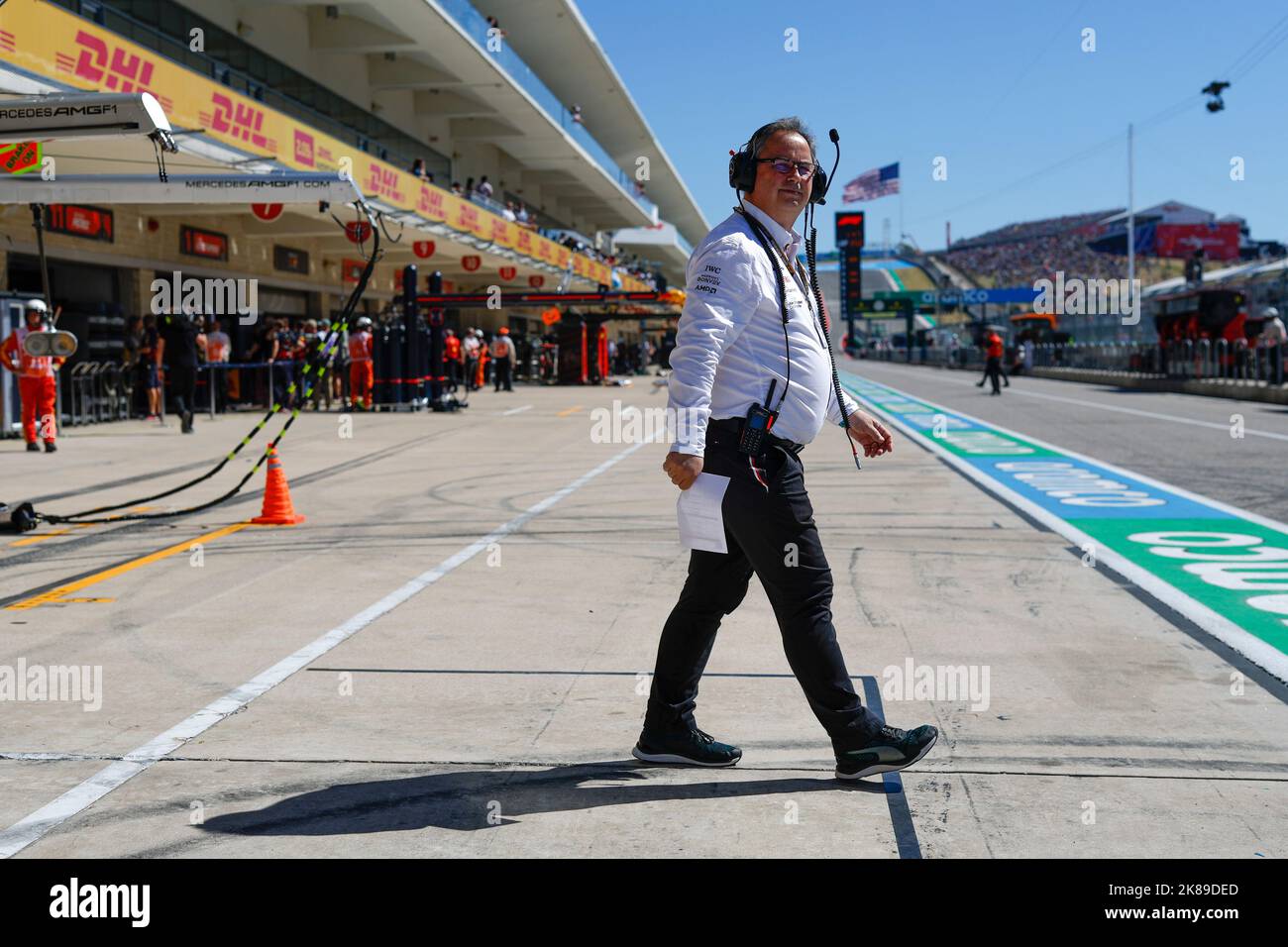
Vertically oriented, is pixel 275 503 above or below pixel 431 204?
below

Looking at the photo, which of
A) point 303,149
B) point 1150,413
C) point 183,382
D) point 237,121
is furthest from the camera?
point 1150,413

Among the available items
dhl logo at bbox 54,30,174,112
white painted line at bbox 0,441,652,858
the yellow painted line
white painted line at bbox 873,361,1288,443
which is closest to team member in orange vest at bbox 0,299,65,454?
dhl logo at bbox 54,30,174,112

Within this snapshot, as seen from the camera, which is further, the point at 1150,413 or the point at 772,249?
the point at 1150,413

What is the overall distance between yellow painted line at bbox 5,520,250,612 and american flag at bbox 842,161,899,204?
357 feet

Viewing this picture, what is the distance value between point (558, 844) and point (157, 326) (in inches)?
817

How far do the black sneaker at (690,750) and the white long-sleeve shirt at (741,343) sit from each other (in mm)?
946

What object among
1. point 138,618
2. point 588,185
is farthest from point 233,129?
point 588,185

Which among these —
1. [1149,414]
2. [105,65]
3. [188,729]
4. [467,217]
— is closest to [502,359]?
[467,217]

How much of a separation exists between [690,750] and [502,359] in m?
33.5

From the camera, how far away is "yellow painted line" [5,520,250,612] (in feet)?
23.5

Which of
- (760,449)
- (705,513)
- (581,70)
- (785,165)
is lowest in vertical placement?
(705,513)

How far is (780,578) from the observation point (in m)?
4.04

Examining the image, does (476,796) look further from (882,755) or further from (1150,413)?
A: (1150,413)

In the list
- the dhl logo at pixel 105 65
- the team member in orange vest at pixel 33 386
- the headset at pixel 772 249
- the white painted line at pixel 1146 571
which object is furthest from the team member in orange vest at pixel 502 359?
the headset at pixel 772 249
